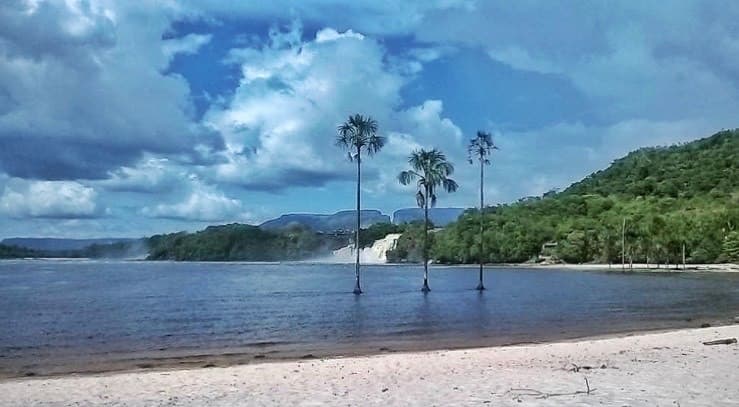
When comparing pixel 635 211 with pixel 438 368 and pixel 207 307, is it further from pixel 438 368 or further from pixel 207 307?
pixel 438 368

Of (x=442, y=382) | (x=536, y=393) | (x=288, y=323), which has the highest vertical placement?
(x=536, y=393)

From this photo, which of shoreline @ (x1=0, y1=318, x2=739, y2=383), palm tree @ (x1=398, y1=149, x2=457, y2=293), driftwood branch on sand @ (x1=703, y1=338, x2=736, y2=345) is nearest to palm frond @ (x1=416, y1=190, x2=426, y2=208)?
palm tree @ (x1=398, y1=149, x2=457, y2=293)

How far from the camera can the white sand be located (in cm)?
1455

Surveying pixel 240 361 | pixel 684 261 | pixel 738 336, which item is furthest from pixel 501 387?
pixel 684 261

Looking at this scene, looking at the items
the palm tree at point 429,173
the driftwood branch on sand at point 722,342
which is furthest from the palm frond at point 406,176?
the driftwood branch on sand at point 722,342

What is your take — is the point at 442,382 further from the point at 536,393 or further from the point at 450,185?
the point at 450,185

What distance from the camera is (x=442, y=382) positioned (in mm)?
17125

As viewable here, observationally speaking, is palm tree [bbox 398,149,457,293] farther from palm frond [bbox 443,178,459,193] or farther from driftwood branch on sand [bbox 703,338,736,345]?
driftwood branch on sand [bbox 703,338,736,345]

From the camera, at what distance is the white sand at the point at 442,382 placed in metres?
14.6

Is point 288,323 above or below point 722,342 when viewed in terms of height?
below

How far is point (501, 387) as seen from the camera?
1590 centimetres

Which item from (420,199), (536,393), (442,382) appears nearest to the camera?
(536,393)

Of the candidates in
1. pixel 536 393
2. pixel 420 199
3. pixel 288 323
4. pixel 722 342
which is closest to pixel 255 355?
pixel 288 323

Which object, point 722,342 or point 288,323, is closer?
point 722,342
